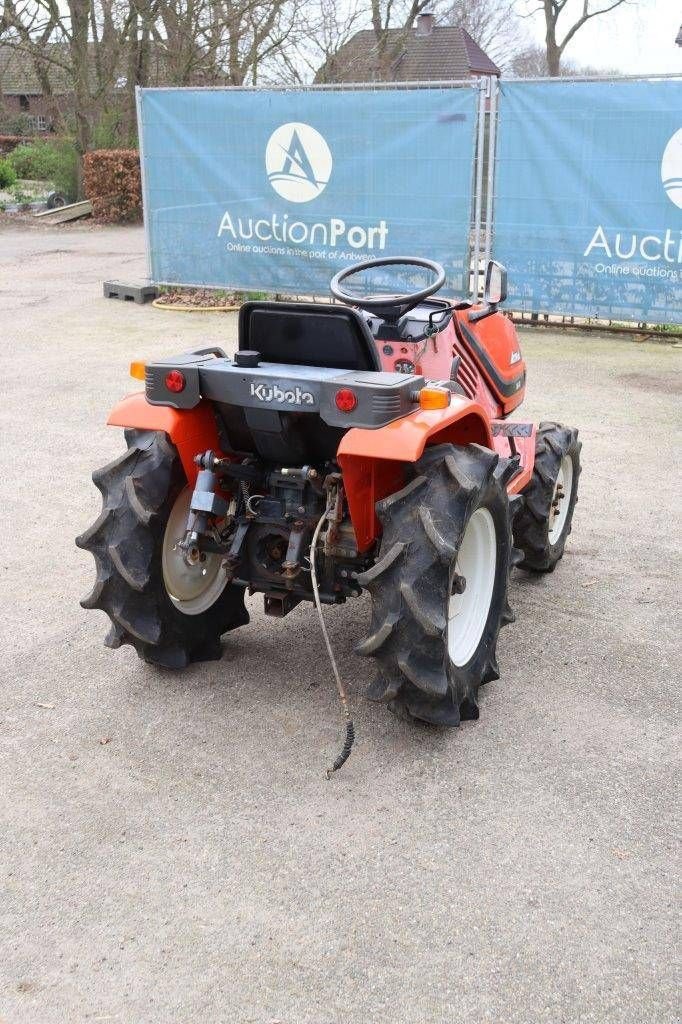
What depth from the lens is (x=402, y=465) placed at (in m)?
3.35

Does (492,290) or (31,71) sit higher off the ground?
(31,71)

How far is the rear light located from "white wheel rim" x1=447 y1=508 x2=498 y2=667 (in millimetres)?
484

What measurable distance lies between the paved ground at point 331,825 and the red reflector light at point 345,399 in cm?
113

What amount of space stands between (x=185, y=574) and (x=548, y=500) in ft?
5.73

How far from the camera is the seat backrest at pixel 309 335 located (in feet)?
10.7

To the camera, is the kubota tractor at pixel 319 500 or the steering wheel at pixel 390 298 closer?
the kubota tractor at pixel 319 500

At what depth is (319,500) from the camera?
3.47m

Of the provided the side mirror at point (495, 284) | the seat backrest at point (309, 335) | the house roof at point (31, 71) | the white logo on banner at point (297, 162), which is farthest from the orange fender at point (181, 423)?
the house roof at point (31, 71)

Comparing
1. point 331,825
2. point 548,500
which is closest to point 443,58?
point 548,500

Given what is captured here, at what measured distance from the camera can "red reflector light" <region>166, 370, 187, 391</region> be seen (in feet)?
10.9

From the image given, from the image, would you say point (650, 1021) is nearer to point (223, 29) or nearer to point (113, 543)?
point (113, 543)

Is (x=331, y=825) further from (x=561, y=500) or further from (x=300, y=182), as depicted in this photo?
(x=300, y=182)

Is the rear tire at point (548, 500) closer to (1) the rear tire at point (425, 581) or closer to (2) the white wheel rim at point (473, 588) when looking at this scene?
(2) the white wheel rim at point (473, 588)

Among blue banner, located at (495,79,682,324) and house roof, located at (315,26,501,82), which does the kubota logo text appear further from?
house roof, located at (315,26,501,82)
